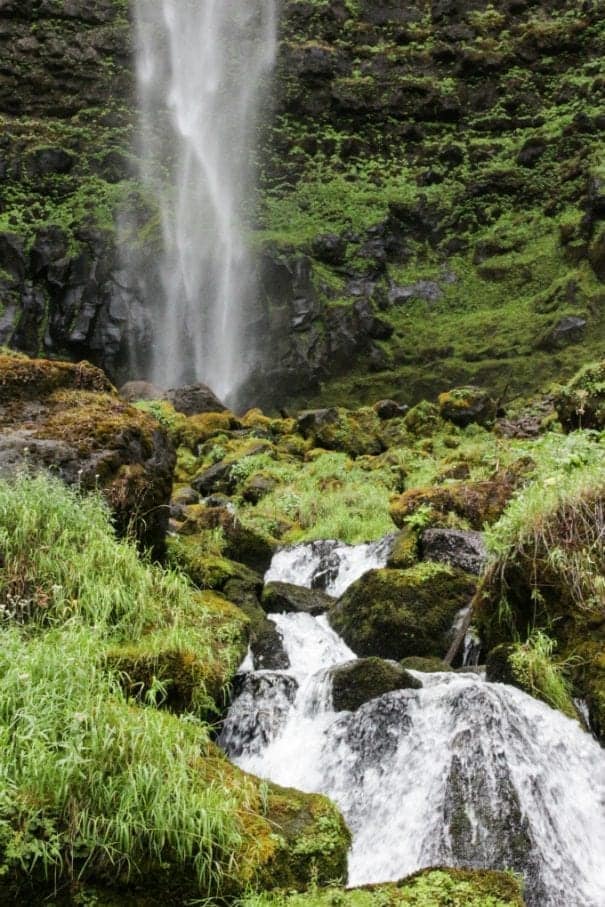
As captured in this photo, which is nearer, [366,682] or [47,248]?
[366,682]

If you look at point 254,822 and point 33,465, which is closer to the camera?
point 254,822

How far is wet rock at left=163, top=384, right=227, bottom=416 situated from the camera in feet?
76.4

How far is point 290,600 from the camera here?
8.80 meters

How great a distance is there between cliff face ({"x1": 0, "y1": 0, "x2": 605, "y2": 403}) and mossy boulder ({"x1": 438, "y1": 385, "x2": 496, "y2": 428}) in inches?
189

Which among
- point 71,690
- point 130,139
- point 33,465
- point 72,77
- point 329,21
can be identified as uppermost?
point 329,21

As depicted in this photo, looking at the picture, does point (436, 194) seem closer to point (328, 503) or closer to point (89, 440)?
point (328, 503)

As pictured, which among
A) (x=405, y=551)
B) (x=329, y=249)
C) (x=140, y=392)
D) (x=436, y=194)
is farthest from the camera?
(x=436, y=194)

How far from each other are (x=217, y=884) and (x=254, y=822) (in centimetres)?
44

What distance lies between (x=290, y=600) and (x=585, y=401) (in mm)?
5271

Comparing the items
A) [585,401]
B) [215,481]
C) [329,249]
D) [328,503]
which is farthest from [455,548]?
[329,249]

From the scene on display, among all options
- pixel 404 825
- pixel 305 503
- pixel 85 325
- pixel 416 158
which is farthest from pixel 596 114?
pixel 404 825

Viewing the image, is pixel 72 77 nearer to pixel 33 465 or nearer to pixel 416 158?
pixel 416 158

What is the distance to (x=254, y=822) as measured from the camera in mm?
3877

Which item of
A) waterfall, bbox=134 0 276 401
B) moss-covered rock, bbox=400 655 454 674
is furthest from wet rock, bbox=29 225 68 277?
moss-covered rock, bbox=400 655 454 674
